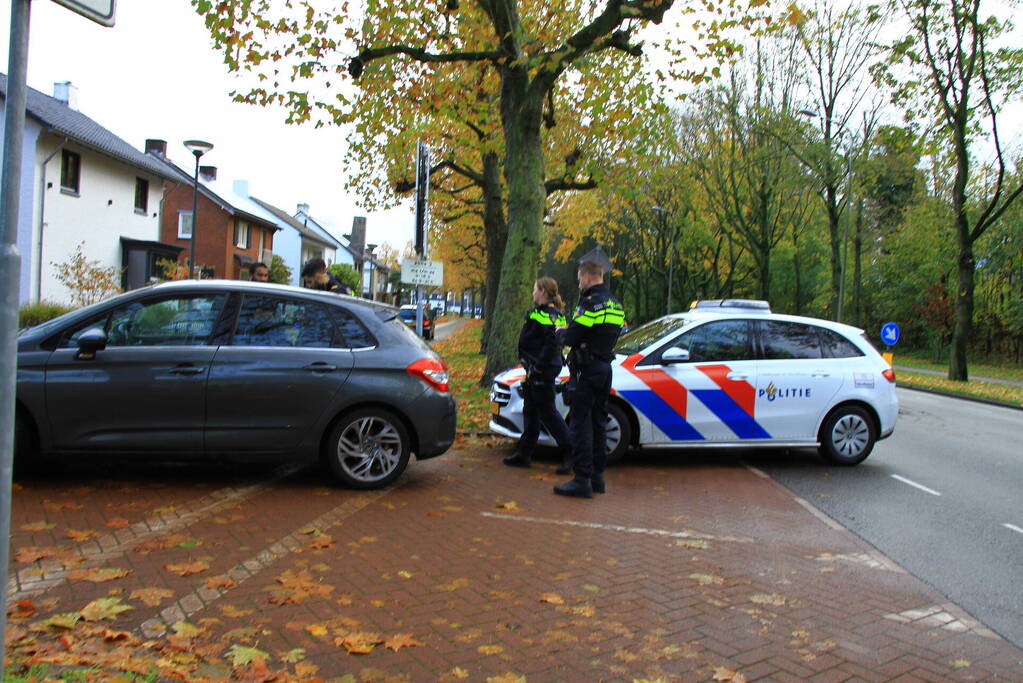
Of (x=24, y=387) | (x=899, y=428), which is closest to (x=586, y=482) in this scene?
(x=24, y=387)

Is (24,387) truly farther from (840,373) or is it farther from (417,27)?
(417,27)

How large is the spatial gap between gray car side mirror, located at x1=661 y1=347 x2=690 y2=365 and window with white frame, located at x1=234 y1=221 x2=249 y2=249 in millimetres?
42191

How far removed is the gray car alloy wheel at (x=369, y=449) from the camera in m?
6.48

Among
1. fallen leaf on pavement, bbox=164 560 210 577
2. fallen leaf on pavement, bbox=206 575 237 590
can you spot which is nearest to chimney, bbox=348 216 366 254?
fallen leaf on pavement, bbox=164 560 210 577

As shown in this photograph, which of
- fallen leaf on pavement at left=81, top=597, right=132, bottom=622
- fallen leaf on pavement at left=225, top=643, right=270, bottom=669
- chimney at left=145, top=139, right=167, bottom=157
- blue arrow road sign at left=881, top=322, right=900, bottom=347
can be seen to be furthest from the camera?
chimney at left=145, top=139, right=167, bottom=157

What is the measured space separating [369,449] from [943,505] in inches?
197

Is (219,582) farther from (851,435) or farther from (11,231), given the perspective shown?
(851,435)

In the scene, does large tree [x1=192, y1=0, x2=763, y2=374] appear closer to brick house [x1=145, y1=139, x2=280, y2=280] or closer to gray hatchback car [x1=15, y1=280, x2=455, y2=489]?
gray hatchback car [x1=15, y1=280, x2=455, y2=489]

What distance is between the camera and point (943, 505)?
724cm

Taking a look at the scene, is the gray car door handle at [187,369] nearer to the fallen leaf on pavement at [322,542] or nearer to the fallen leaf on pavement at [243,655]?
the fallen leaf on pavement at [322,542]

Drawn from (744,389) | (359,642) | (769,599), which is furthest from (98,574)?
(744,389)

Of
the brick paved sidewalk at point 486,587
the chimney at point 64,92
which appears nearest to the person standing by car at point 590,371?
the brick paved sidewalk at point 486,587

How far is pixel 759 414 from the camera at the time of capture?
838 centimetres

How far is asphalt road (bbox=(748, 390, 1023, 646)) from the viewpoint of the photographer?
5.03 metres
